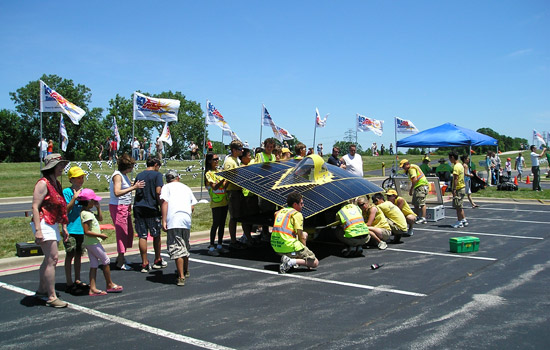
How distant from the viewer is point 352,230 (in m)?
8.49

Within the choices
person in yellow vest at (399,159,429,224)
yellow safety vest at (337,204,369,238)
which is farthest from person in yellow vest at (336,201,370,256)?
person in yellow vest at (399,159,429,224)

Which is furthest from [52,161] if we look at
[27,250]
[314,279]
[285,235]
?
[314,279]

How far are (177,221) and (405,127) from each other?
17.8 metres

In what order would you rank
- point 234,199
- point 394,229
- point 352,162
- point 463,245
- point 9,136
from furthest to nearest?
point 9,136, point 352,162, point 394,229, point 234,199, point 463,245

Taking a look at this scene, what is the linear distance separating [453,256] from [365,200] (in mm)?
2006

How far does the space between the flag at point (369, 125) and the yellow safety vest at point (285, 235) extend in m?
15.8

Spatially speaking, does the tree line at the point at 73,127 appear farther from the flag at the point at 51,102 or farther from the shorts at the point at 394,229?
the shorts at the point at 394,229

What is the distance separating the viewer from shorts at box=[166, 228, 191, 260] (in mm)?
6770

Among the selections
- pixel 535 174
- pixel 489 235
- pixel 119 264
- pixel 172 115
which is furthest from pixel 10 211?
pixel 535 174

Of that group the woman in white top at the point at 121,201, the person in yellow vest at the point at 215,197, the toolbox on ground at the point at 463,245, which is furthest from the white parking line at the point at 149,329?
the toolbox on ground at the point at 463,245

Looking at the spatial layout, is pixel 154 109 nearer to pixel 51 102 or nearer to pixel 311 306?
pixel 51 102

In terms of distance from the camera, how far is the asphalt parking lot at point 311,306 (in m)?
4.66

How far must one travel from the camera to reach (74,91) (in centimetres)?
7106

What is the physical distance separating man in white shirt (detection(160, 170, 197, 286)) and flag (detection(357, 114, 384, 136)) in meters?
16.7
